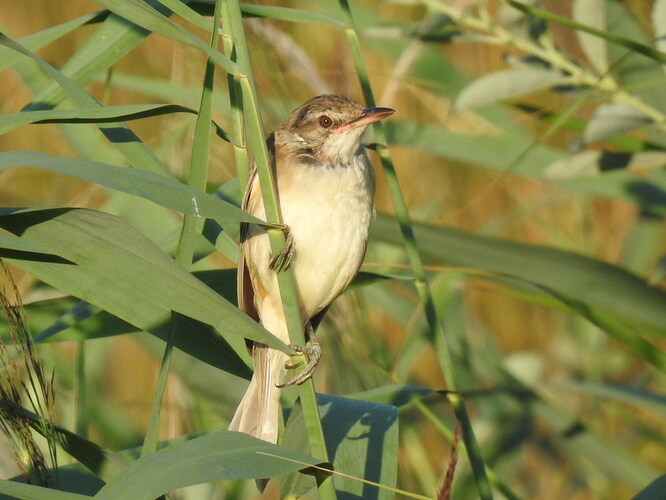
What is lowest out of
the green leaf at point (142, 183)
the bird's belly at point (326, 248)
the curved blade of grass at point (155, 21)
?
the bird's belly at point (326, 248)

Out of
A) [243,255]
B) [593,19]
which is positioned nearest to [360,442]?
[243,255]

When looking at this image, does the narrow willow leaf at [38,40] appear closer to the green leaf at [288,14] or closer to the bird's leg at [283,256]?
the green leaf at [288,14]

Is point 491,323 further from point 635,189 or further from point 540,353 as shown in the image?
point 635,189

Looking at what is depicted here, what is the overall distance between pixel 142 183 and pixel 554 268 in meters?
1.66

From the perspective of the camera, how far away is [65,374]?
343cm

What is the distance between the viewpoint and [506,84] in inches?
113

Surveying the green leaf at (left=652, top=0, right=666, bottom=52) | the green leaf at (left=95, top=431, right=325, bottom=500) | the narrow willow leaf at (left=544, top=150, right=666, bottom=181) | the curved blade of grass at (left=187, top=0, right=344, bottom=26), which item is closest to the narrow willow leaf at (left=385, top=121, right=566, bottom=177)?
the narrow willow leaf at (left=544, top=150, right=666, bottom=181)

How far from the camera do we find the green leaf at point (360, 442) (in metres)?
1.95

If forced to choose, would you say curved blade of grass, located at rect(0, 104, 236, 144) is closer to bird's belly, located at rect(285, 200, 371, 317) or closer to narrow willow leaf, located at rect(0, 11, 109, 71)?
narrow willow leaf, located at rect(0, 11, 109, 71)

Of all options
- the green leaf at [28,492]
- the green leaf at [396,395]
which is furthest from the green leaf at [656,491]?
the green leaf at [28,492]

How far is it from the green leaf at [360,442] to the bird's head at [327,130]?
0.84 m

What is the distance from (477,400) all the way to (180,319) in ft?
6.68

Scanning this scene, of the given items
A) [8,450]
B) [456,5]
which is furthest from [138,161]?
[456,5]

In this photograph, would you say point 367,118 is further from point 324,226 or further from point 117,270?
point 117,270
